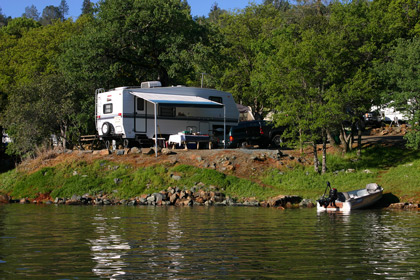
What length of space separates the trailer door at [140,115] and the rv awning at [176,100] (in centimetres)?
57

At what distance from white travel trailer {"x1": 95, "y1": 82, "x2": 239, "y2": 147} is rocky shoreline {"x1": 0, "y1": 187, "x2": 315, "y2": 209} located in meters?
→ 4.89

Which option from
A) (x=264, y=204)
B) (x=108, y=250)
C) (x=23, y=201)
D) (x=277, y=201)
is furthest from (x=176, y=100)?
(x=108, y=250)

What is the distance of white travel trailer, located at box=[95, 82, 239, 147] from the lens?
1367 inches

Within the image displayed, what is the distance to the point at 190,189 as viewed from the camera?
98.7ft

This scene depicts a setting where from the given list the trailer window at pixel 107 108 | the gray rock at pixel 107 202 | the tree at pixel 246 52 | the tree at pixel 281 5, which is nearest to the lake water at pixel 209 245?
the gray rock at pixel 107 202

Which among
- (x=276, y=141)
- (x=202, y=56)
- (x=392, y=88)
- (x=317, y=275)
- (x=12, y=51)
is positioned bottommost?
(x=317, y=275)

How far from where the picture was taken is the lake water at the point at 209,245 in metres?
11.4

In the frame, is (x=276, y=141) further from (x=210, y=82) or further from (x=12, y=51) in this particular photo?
(x=12, y=51)

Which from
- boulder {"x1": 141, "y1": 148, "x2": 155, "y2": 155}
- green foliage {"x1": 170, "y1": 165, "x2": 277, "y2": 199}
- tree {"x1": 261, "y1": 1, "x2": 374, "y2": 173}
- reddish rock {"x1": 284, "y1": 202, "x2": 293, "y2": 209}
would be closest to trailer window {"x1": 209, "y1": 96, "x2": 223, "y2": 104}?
tree {"x1": 261, "y1": 1, "x2": 374, "y2": 173}

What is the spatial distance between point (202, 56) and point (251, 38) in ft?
58.5

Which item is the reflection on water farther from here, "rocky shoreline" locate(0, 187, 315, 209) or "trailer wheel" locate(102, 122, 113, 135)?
"trailer wheel" locate(102, 122, 113, 135)

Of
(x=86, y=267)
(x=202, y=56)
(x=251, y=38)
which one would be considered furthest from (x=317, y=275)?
(x=251, y=38)

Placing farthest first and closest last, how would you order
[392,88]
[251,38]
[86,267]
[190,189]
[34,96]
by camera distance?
1. [251,38]
2. [34,96]
3. [392,88]
4. [190,189]
5. [86,267]

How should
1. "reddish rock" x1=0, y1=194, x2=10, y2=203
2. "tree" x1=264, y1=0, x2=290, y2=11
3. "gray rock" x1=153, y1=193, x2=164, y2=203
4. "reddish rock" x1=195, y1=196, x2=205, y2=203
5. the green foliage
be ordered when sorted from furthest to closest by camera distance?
"tree" x1=264, y1=0, x2=290, y2=11
"reddish rock" x1=0, y1=194, x2=10, y2=203
the green foliage
"gray rock" x1=153, y1=193, x2=164, y2=203
"reddish rock" x1=195, y1=196, x2=205, y2=203
